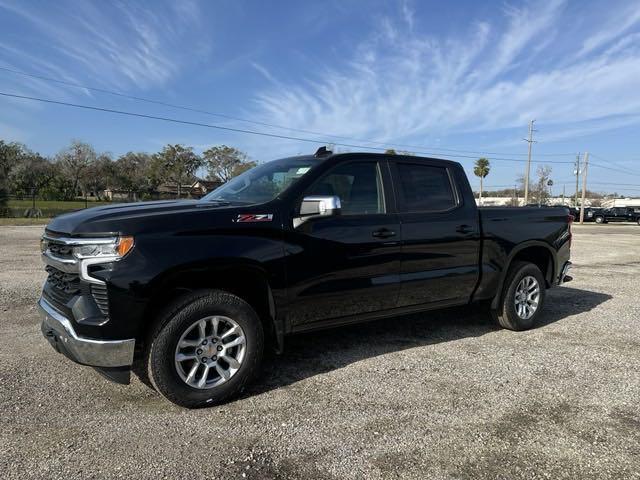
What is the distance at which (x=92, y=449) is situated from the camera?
112 inches

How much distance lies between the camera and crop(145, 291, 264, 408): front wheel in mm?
3264

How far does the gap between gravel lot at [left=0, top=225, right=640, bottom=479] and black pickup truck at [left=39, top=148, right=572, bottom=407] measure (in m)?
0.38

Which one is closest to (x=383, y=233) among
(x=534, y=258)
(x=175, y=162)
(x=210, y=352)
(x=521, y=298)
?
(x=210, y=352)

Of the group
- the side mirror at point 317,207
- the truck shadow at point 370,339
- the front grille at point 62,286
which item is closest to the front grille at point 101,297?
the front grille at point 62,286

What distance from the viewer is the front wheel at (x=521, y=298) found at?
533 centimetres

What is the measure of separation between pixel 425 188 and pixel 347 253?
4.18 ft

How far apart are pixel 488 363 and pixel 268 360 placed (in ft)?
6.76

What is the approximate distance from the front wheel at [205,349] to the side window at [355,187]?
1.19 metres

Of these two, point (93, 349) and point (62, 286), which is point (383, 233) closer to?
point (93, 349)

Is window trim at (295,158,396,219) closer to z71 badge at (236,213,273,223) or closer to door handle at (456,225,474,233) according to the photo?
z71 badge at (236,213,273,223)

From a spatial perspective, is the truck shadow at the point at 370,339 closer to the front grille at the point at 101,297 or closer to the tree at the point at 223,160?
the front grille at the point at 101,297

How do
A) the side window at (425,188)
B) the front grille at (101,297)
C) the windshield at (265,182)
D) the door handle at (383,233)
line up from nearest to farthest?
the front grille at (101,297) → the windshield at (265,182) → the door handle at (383,233) → the side window at (425,188)

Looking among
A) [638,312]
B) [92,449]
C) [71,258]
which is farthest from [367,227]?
[638,312]

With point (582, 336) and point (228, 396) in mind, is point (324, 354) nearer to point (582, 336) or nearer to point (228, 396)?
point (228, 396)
